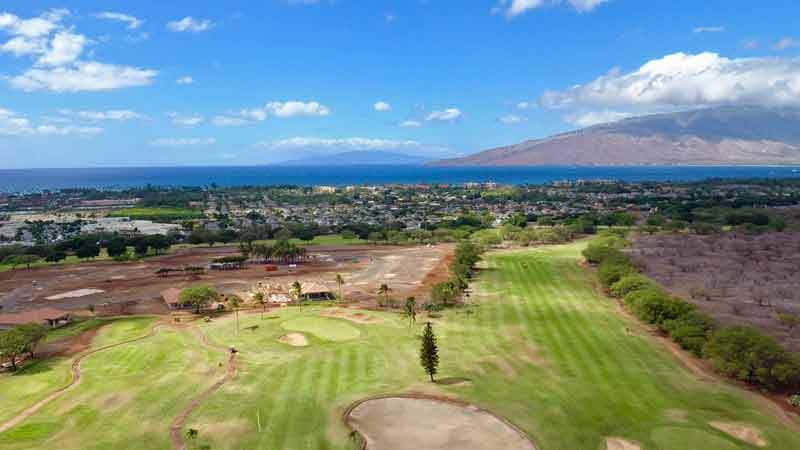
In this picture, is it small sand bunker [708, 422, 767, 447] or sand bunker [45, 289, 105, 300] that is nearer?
small sand bunker [708, 422, 767, 447]

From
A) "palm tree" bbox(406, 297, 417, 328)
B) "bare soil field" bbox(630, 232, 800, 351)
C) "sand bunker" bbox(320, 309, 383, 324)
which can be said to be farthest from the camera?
"sand bunker" bbox(320, 309, 383, 324)

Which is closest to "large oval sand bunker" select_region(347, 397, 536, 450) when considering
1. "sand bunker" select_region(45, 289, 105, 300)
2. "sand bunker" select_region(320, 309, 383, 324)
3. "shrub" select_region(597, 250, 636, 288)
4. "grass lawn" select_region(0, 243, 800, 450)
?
"grass lawn" select_region(0, 243, 800, 450)

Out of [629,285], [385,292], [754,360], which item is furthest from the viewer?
[385,292]

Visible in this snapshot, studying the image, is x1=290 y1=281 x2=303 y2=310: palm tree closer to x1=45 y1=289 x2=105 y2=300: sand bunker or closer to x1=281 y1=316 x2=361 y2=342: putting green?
x1=281 y1=316 x2=361 y2=342: putting green

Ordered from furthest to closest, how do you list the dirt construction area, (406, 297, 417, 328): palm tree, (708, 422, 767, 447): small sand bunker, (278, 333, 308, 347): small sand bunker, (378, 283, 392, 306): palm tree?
the dirt construction area < (378, 283, 392, 306): palm tree < (406, 297, 417, 328): palm tree < (278, 333, 308, 347): small sand bunker < (708, 422, 767, 447): small sand bunker

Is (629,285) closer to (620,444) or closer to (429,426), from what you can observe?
(620,444)

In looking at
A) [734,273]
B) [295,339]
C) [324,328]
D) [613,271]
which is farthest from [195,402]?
[734,273]

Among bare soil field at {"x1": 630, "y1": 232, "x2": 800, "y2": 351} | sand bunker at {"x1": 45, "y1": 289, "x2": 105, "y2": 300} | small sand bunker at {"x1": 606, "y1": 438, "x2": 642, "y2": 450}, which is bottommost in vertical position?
small sand bunker at {"x1": 606, "y1": 438, "x2": 642, "y2": 450}
